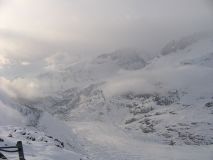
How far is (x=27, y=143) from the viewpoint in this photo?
49188 millimetres

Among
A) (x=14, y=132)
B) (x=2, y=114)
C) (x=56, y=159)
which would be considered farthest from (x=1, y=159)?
(x=2, y=114)

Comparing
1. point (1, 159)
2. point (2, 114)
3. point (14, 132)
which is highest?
point (2, 114)

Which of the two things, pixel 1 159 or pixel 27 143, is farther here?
pixel 27 143

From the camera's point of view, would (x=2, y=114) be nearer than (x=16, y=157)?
No

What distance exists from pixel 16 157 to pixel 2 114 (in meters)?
162

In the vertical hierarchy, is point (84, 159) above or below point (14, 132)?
below

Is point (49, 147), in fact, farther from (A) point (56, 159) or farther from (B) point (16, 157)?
(B) point (16, 157)

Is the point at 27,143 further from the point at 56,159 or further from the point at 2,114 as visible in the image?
the point at 2,114

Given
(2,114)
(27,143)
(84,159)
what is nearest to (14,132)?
(27,143)

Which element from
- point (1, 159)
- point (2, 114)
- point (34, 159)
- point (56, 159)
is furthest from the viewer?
point (2, 114)

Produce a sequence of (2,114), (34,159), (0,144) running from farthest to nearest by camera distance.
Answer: (2,114), (0,144), (34,159)

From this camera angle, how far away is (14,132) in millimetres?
61594

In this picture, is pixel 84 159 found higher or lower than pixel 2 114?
lower

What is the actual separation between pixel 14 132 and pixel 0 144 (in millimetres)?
14064
